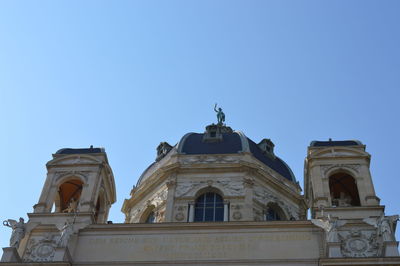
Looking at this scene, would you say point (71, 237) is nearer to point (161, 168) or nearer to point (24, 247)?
point (24, 247)

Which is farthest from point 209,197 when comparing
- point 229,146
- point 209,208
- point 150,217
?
point 229,146

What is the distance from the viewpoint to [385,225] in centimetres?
2725

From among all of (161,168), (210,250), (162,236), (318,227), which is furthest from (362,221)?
(161,168)

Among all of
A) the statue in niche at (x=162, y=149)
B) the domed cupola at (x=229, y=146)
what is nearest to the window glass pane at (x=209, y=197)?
the domed cupola at (x=229, y=146)

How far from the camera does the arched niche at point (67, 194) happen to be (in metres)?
34.2

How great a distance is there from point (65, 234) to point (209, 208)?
875 centimetres

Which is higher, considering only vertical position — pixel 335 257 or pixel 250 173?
pixel 250 173

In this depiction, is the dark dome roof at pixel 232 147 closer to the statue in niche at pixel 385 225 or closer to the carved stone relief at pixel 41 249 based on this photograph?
the statue in niche at pixel 385 225

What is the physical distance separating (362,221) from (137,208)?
551 inches

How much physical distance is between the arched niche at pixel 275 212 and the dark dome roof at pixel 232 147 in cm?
351

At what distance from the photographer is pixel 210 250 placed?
27906 millimetres

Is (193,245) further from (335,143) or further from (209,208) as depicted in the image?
(335,143)

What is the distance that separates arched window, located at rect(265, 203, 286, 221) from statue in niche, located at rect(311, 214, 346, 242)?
7244mm

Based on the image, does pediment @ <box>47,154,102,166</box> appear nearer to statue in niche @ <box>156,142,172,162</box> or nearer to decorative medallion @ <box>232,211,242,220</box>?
decorative medallion @ <box>232,211,242,220</box>
